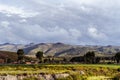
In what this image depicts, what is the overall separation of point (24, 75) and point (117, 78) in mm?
30830

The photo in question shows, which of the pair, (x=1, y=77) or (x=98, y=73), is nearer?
(x=1, y=77)

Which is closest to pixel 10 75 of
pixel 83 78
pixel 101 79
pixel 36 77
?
pixel 36 77

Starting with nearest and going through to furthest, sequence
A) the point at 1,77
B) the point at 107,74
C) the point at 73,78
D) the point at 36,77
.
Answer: the point at 1,77 < the point at 36,77 < the point at 73,78 < the point at 107,74

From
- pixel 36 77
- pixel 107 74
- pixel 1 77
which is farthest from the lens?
pixel 107 74

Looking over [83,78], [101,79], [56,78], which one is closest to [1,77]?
[56,78]

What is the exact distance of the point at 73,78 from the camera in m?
93.6

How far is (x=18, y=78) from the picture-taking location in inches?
3265

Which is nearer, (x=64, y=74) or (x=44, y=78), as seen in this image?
Answer: (x=44, y=78)

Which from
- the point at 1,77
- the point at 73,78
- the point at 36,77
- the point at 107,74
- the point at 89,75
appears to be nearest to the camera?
the point at 1,77

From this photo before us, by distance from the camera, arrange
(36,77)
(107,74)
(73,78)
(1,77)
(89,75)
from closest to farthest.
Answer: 1. (1,77)
2. (36,77)
3. (73,78)
4. (89,75)
5. (107,74)

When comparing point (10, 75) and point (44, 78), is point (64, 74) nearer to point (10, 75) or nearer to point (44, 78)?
point (44, 78)

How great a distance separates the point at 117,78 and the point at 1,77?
37.8m

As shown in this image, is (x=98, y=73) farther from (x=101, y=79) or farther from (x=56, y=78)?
(x=56, y=78)

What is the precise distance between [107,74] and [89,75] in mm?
10339
